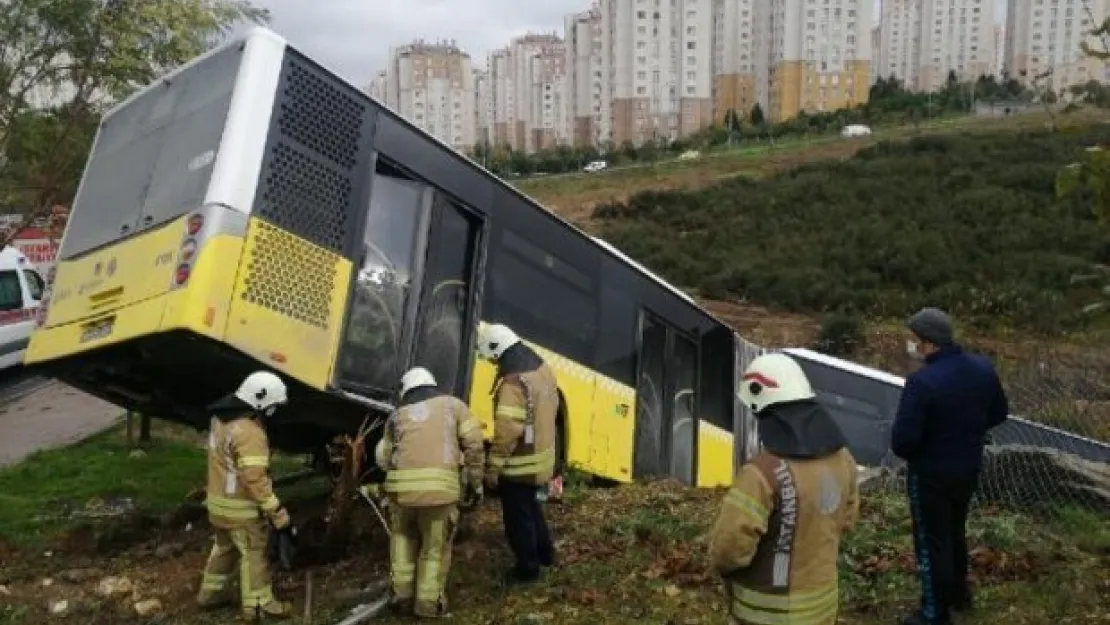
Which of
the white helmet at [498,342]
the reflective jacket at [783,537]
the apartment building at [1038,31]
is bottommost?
the reflective jacket at [783,537]

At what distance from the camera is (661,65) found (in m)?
85.6

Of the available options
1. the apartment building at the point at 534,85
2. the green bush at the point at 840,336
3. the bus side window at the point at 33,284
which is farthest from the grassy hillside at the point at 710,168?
the apartment building at the point at 534,85

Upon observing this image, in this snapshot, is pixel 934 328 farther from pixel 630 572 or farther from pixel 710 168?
pixel 710 168

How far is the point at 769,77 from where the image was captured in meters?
86.4

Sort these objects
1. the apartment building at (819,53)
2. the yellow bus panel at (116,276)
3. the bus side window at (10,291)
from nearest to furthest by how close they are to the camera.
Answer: the yellow bus panel at (116,276)
the bus side window at (10,291)
the apartment building at (819,53)

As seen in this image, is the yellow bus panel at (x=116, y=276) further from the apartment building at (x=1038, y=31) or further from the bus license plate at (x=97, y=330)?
the apartment building at (x=1038, y=31)

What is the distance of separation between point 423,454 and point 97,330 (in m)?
2.03

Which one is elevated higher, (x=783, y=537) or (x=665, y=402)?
(x=665, y=402)

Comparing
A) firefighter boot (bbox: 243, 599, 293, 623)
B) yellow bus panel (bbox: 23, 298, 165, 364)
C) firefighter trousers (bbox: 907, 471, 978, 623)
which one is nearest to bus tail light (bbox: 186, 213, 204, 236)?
yellow bus panel (bbox: 23, 298, 165, 364)

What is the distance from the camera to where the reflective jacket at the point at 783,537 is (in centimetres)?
344

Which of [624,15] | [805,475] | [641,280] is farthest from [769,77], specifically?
[805,475]

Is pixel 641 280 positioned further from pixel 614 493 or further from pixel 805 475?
pixel 805 475

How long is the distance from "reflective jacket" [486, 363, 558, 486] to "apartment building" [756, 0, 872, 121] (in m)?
81.4

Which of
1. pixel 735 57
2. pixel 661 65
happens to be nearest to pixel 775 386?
pixel 661 65
